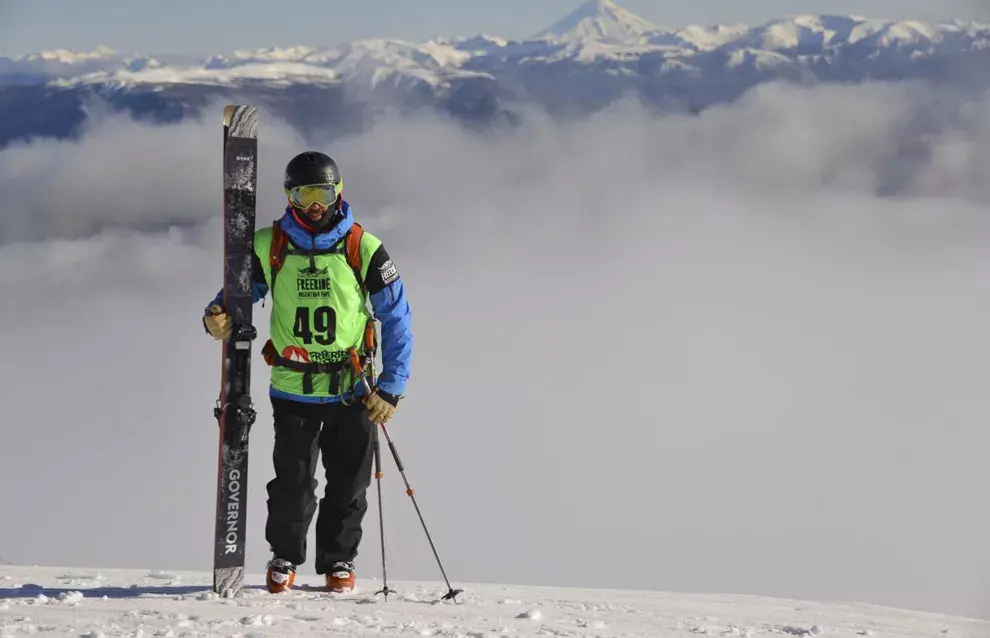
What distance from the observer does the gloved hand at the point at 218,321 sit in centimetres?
425

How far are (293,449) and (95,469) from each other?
1218 inches

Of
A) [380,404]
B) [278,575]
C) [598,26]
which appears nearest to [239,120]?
[380,404]

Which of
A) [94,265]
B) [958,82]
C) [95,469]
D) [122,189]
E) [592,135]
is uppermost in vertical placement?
[958,82]

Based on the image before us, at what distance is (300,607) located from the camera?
4.05m

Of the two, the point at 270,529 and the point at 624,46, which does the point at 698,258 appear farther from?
the point at 270,529

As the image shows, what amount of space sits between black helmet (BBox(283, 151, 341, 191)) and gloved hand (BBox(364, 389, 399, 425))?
85 cm

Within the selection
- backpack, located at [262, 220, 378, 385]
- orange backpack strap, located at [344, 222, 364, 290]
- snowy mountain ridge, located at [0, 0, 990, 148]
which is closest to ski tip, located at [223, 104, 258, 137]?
backpack, located at [262, 220, 378, 385]

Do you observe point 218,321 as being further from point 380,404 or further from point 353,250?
point 380,404

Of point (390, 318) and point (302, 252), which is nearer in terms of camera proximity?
point (302, 252)

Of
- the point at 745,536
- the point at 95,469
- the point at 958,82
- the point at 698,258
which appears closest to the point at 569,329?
the point at 698,258

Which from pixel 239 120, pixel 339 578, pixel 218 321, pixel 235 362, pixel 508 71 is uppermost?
pixel 508 71

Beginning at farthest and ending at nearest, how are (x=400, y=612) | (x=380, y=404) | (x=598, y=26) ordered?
(x=598, y=26)
(x=380, y=404)
(x=400, y=612)

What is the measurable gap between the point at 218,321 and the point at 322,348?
424 millimetres

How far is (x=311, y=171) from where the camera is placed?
4207mm
